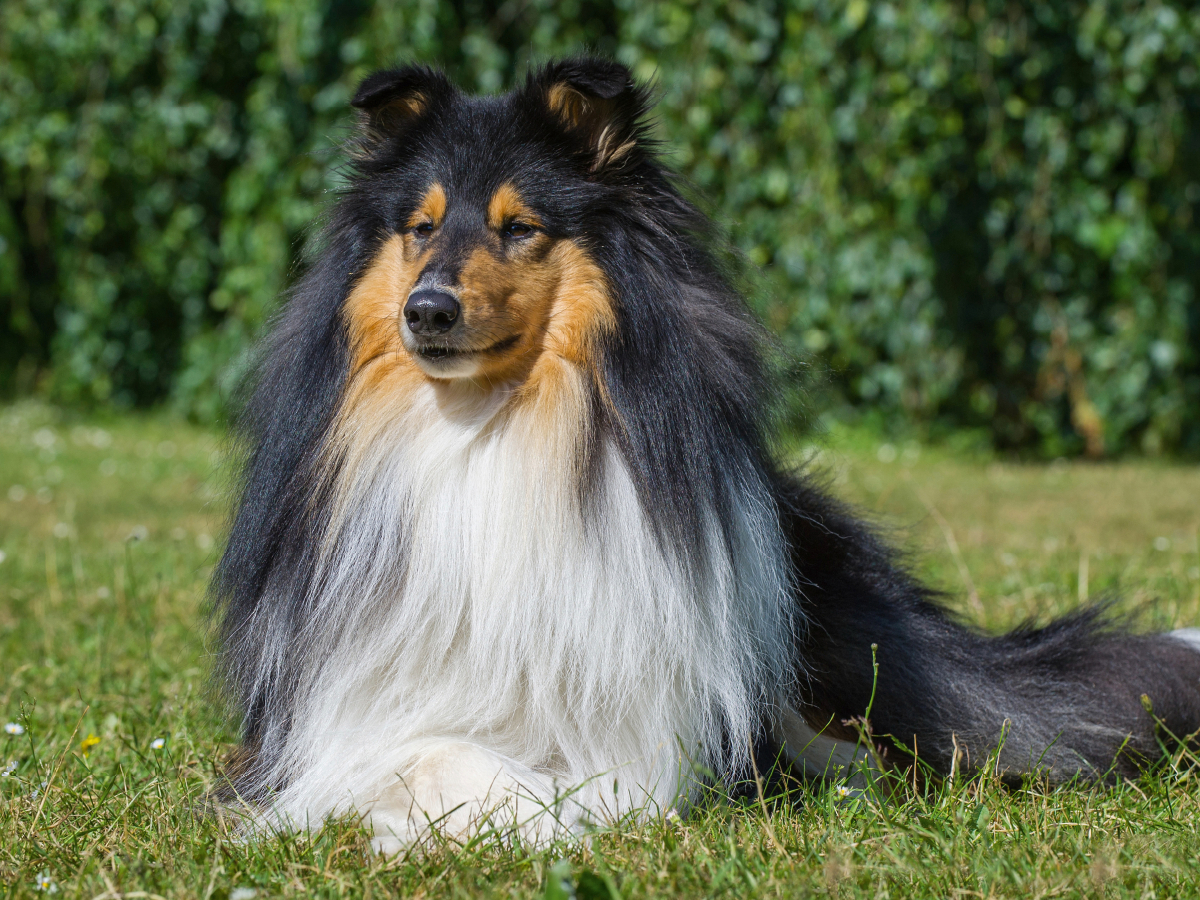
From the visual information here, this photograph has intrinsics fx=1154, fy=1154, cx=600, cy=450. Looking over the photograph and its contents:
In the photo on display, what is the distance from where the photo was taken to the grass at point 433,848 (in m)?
1.94

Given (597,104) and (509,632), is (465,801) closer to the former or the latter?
(509,632)

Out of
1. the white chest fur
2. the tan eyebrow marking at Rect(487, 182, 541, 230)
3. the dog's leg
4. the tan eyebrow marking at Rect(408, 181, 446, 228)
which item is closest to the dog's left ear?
the tan eyebrow marking at Rect(487, 182, 541, 230)

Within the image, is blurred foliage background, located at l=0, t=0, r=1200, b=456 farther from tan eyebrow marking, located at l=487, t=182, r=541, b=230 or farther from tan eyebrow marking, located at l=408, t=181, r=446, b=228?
tan eyebrow marking, located at l=487, t=182, r=541, b=230

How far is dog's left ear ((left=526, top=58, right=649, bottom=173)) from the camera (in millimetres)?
2469

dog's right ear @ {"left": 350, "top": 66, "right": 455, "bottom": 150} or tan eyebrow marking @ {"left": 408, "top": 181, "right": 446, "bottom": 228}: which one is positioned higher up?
dog's right ear @ {"left": 350, "top": 66, "right": 455, "bottom": 150}

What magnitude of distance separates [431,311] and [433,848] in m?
1.03

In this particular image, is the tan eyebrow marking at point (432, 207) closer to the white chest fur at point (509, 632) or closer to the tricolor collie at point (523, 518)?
the tricolor collie at point (523, 518)

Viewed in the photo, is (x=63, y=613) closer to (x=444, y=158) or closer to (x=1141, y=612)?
(x=444, y=158)

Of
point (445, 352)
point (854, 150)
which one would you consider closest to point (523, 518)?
point (445, 352)

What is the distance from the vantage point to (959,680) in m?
2.73

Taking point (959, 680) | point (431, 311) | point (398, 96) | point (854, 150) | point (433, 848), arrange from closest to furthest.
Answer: point (433, 848) → point (431, 311) → point (398, 96) → point (959, 680) → point (854, 150)

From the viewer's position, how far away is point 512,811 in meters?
2.21

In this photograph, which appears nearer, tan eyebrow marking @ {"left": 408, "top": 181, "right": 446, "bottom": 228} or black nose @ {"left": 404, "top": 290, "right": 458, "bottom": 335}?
black nose @ {"left": 404, "top": 290, "right": 458, "bottom": 335}

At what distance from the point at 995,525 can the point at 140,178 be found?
694cm
